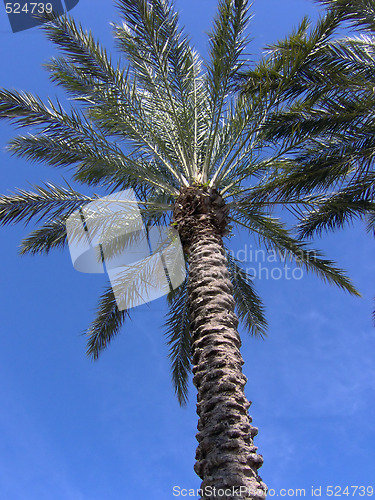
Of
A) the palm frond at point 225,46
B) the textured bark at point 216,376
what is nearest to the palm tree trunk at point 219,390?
the textured bark at point 216,376

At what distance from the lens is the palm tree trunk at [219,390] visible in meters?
3.77

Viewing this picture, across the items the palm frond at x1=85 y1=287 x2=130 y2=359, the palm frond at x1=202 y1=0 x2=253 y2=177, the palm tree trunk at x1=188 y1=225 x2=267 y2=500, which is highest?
the palm frond at x1=202 y1=0 x2=253 y2=177

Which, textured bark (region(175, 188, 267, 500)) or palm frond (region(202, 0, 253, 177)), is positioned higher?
palm frond (region(202, 0, 253, 177))

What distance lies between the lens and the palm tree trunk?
377cm

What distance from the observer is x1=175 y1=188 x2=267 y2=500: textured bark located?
3789 mm

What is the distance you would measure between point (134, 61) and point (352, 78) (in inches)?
153

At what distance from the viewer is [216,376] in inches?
179

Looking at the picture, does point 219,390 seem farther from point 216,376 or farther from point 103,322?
point 103,322

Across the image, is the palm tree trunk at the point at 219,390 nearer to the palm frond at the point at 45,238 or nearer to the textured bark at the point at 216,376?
the textured bark at the point at 216,376

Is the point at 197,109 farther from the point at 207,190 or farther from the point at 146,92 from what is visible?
the point at 207,190

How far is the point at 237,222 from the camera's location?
26.9 feet

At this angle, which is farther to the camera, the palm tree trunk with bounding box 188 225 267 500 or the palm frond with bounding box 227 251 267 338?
the palm frond with bounding box 227 251 267 338

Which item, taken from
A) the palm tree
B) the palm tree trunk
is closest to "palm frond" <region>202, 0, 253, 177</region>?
the palm tree

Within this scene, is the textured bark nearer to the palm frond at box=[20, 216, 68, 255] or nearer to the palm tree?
the palm tree
